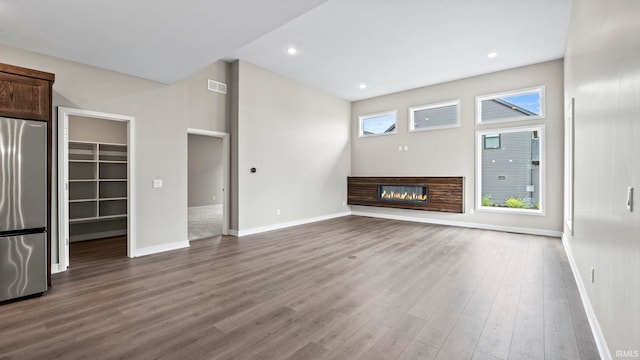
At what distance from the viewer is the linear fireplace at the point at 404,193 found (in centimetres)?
700

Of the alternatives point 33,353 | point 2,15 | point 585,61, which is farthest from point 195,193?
point 585,61

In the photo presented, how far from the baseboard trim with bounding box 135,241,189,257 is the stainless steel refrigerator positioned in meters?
1.37

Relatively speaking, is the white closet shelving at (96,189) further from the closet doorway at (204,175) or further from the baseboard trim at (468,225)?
the baseboard trim at (468,225)

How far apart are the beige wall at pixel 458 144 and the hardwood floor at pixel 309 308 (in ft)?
5.79

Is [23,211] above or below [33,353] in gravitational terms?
above

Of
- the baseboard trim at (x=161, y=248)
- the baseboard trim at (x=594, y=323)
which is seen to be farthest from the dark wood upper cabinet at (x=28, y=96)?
the baseboard trim at (x=594, y=323)

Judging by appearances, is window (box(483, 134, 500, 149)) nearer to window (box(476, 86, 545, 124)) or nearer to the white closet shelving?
window (box(476, 86, 545, 124))

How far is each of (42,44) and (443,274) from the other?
17.9 ft

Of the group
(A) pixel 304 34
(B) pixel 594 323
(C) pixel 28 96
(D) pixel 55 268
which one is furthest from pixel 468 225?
(C) pixel 28 96

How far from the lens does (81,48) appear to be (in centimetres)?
331

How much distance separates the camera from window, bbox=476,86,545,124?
18.8ft

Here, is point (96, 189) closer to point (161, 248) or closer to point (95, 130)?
point (95, 130)

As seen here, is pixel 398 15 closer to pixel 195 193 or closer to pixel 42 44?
pixel 42 44

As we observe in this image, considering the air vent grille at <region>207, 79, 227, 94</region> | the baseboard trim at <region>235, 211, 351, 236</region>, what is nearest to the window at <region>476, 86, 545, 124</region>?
the baseboard trim at <region>235, 211, 351, 236</region>
